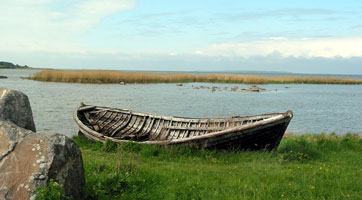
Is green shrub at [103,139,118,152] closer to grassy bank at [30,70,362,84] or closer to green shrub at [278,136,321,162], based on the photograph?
green shrub at [278,136,321,162]

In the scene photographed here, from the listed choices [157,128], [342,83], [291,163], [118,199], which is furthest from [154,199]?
[342,83]

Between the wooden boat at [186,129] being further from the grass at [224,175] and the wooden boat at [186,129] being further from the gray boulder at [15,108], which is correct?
the gray boulder at [15,108]

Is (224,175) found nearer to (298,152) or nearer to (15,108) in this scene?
(298,152)

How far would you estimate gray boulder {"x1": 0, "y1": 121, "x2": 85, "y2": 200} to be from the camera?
3830mm

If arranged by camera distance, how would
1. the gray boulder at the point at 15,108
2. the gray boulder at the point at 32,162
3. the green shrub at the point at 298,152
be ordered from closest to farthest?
the gray boulder at the point at 32,162, the gray boulder at the point at 15,108, the green shrub at the point at 298,152

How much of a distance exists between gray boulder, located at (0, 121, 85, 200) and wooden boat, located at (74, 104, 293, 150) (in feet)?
16.8

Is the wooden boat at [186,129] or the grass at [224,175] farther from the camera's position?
the wooden boat at [186,129]

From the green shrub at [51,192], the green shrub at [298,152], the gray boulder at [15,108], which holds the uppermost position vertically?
the gray boulder at [15,108]

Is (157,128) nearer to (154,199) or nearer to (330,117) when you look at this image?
(154,199)

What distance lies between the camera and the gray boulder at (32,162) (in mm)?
3830

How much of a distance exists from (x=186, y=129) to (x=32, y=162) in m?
7.29

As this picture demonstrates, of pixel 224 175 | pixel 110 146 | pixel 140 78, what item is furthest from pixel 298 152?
pixel 140 78

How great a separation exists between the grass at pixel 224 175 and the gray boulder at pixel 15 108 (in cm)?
146

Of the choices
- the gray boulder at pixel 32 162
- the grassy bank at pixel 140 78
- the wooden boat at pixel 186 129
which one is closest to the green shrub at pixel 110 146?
the wooden boat at pixel 186 129
